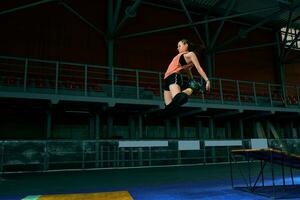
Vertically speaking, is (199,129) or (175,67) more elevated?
(175,67)

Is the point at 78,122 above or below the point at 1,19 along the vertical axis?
below

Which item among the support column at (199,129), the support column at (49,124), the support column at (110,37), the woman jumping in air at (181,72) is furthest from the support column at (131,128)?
the woman jumping in air at (181,72)

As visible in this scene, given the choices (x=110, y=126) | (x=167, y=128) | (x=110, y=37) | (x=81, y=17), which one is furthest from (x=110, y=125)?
(x=81, y=17)

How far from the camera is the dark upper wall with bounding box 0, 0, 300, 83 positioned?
48.0 ft

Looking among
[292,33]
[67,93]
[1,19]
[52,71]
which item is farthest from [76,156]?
[292,33]

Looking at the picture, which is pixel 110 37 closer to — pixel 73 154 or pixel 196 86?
pixel 73 154

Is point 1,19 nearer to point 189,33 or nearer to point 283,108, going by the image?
point 189,33

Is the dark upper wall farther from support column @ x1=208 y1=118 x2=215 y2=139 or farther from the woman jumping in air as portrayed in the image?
the woman jumping in air

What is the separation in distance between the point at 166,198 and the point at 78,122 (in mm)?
10853

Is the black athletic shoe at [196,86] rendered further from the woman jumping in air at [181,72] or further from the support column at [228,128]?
the support column at [228,128]

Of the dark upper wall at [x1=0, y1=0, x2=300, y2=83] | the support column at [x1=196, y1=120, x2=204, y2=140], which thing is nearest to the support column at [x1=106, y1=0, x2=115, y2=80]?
the dark upper wall at [x1=0, y1=0, x2=300, y2=83]

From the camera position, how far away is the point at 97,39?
16.3 meters

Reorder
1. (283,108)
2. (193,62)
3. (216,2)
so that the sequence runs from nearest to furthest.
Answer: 1. (193,62)
2. (283,108)
3. (216,2)

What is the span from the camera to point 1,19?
46.6 ft
